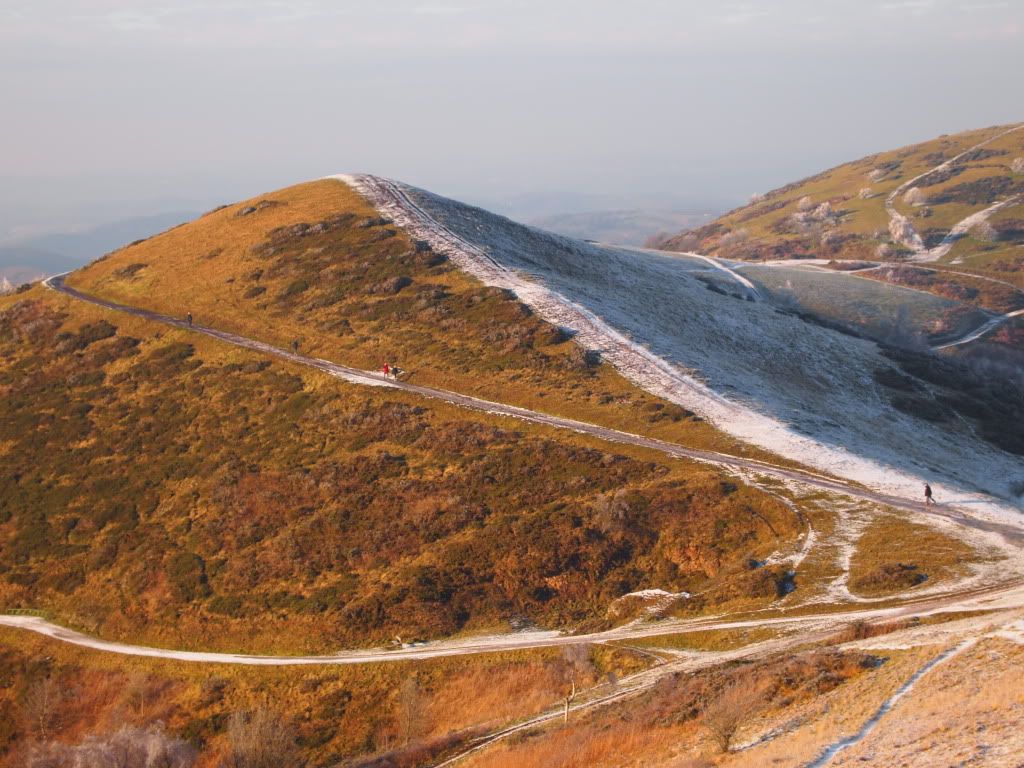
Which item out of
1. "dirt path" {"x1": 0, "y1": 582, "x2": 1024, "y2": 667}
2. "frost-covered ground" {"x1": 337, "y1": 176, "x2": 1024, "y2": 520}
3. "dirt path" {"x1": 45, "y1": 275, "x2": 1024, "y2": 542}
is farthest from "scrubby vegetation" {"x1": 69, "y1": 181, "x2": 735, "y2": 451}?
"dirt path" {"x1": 0, "y1": 582, "x2": 1024, "y2": 667}

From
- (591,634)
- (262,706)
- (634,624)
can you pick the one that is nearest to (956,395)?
(634,624)

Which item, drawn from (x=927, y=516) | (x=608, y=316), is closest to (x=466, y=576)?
(x=927, y=516)

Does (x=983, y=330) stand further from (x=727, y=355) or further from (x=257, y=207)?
(x=257, y=207)

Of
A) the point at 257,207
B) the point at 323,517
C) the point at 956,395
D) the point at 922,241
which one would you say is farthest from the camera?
the point at 922,241

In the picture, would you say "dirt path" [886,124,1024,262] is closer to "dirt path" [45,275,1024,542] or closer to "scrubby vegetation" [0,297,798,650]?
"dirt path" [45,275,1024,542]

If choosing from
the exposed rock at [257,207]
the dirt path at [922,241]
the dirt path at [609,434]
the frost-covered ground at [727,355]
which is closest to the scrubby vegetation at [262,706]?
the dirt path at [609,434]

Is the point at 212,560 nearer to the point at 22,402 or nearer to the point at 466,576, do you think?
the point at 466,576

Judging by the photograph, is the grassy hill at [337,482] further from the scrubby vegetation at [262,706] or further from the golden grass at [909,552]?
the golden grass at [909,552]
